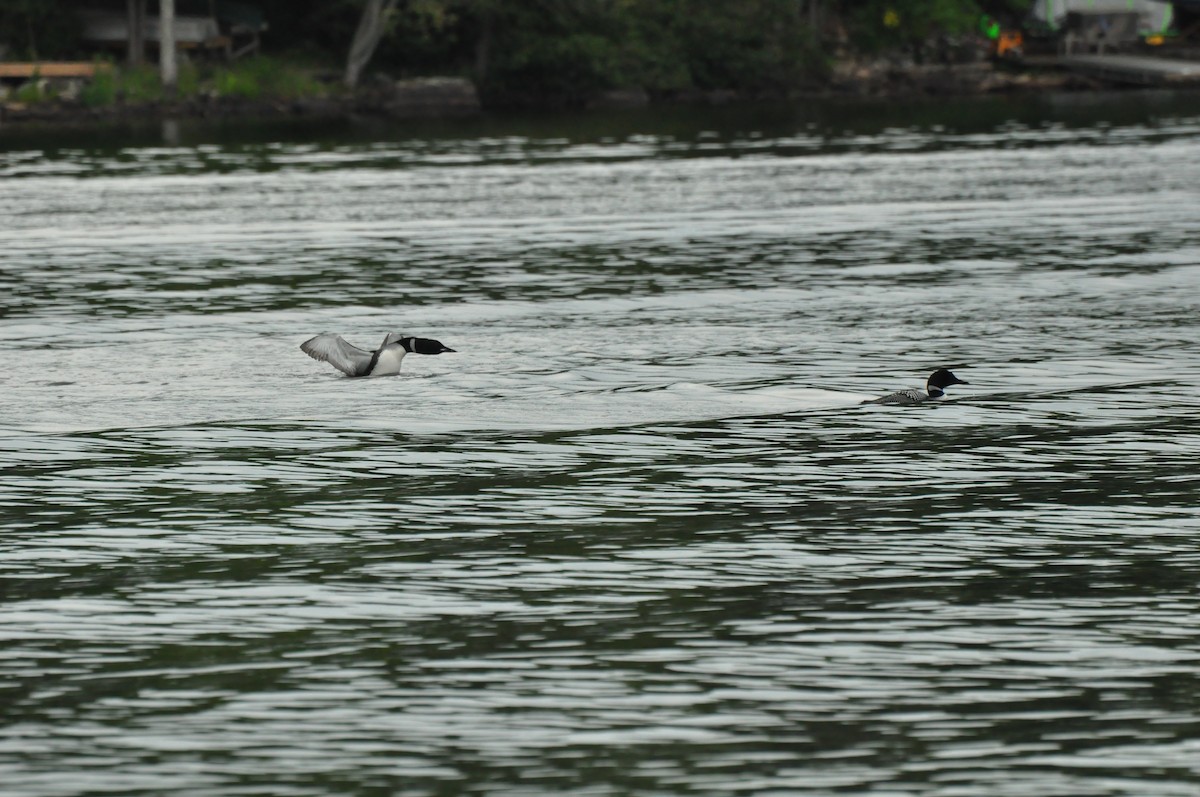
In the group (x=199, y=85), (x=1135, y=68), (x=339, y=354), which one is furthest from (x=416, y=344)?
(x=1135, y=68)

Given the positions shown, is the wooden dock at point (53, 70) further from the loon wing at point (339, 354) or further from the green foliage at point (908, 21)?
the loon wing at point (339, 354)

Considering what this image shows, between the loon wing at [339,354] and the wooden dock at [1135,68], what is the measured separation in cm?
6533

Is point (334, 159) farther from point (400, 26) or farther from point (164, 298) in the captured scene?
point (400, 26)

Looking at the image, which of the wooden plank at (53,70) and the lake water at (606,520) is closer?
the lake water at (606,520)

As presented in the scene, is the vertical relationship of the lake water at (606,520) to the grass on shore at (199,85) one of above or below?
above

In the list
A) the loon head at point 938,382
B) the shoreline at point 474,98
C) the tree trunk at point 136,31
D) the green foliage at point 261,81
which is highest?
the tree trunk at point 136,31

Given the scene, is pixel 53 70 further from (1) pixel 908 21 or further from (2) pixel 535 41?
(1) pixel 908 21

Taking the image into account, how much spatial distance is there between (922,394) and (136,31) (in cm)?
5954

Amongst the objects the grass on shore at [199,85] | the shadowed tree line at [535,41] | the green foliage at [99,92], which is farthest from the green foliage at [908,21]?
the green foliage at [99,92]

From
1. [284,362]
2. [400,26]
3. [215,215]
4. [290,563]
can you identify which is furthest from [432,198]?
[400,26]

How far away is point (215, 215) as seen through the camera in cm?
3197

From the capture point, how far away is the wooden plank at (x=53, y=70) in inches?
2687

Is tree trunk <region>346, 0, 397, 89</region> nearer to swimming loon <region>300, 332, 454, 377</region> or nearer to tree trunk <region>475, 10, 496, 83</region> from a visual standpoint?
tree trunk <region>475, 10, 496, 83</region>

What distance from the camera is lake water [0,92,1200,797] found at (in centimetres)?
859
